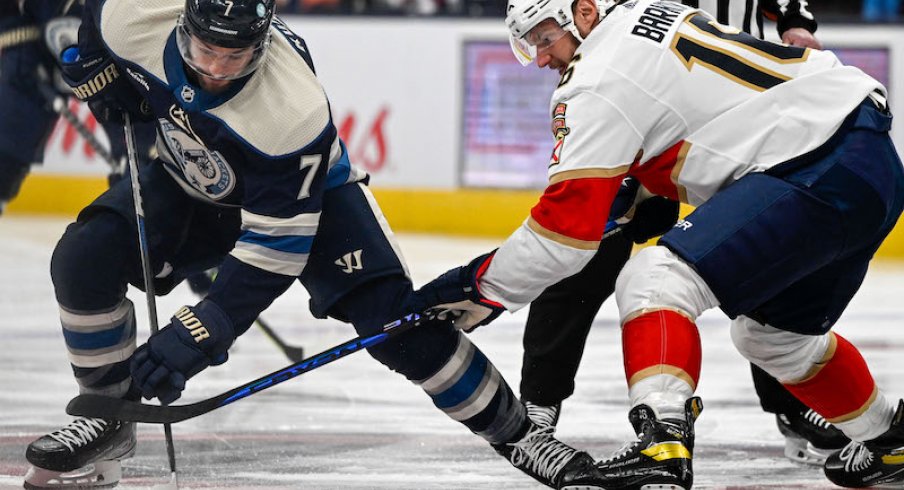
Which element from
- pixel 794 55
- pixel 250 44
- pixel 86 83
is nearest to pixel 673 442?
pixel 794 55

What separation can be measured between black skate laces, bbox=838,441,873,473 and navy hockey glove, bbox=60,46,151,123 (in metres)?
1.47

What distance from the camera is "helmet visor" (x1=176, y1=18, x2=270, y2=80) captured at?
2.32 m

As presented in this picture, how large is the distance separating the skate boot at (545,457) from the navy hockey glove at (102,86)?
3.12 ft

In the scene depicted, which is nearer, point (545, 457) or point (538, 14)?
point (538, 14)

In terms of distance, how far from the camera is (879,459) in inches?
104

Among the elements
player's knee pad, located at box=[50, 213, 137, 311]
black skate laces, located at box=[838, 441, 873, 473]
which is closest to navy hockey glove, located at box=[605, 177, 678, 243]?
black skate laces, located at box=[838, 441, 873, 473]

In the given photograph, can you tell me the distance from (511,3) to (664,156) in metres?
0.35

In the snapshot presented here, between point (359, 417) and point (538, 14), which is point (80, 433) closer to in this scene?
point (359, 417)

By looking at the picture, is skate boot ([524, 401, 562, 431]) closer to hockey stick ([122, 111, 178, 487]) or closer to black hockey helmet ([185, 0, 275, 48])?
hockey stick ([122, 111, 178, 487])

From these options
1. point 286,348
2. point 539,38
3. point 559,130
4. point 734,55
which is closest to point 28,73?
point 286,348

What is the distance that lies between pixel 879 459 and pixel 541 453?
63cm

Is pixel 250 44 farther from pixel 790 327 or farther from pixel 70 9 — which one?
pixel 70 9

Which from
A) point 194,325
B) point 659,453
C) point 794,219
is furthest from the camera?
point 194,325

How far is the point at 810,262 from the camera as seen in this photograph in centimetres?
225
